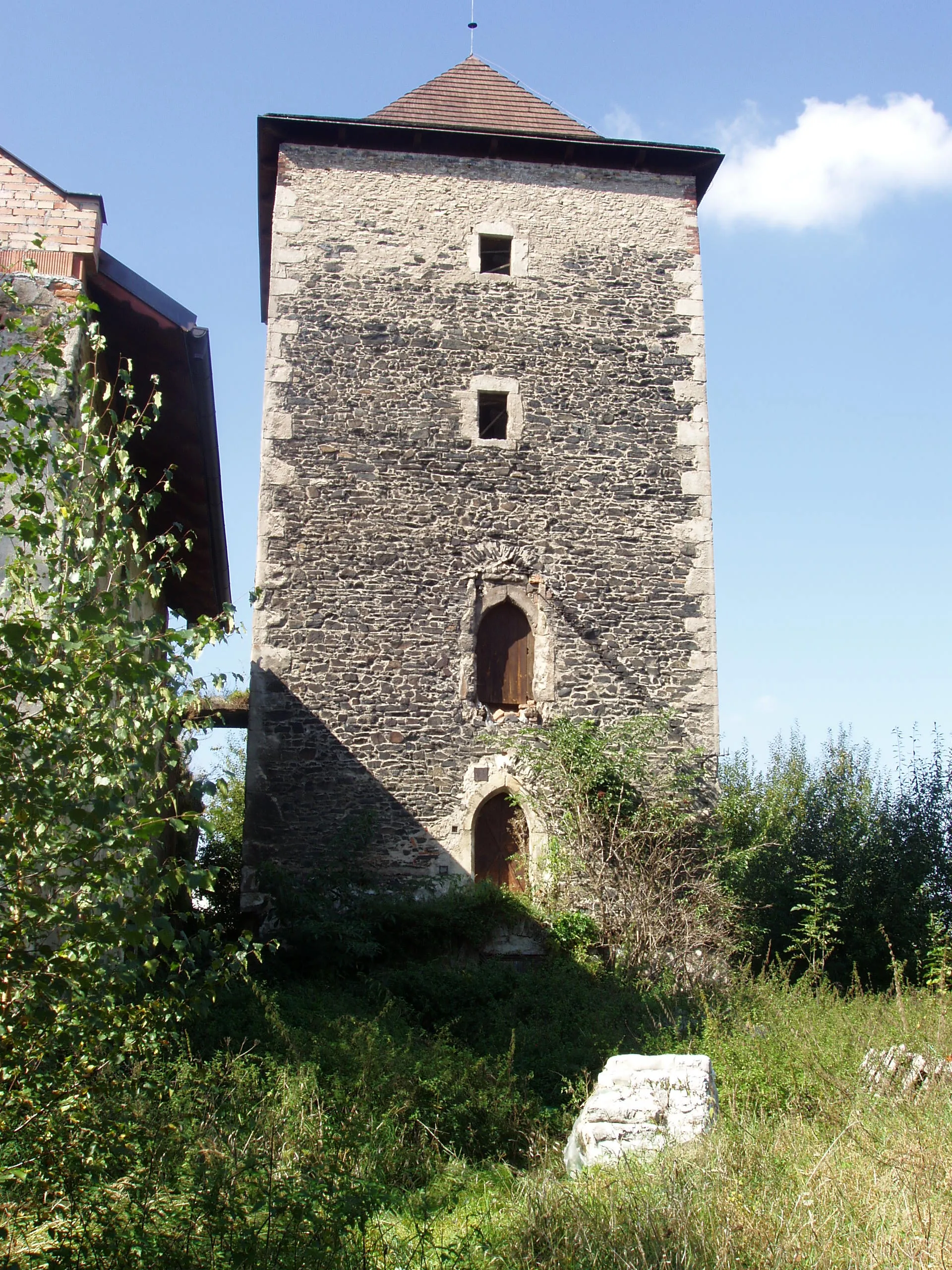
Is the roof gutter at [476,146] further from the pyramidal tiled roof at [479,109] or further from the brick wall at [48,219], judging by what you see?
the brick wall at [48,219]

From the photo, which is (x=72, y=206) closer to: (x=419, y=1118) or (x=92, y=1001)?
(x=92, y=1001)

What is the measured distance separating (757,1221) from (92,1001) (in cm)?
256

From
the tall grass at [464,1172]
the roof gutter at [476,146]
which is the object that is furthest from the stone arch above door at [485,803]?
the roof gutter at [476,146]

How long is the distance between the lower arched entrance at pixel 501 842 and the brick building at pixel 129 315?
13.3ft

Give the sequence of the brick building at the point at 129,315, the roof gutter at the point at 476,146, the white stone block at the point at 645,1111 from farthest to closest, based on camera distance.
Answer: the roof gutter at the point at 476,146 → the brick building at the point at 129,315 → the white stone block at the point at 645,1111

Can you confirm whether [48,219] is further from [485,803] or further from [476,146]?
[476,146]

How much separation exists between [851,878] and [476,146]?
33.3 feet

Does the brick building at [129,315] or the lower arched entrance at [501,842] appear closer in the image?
the brick building at [129,315]

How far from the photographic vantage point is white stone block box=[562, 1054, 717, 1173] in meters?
5.25

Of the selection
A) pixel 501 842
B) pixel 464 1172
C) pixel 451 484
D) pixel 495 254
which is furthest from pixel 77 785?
pixel 495 254

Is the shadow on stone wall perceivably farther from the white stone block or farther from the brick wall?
the white stone block

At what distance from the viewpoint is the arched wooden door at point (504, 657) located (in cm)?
1148

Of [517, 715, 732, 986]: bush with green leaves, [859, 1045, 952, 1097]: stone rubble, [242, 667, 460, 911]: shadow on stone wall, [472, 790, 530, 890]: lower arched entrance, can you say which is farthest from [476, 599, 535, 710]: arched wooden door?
[859, 1045, 952, 1097]: stone rubble

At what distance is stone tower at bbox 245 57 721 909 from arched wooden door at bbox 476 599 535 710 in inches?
0.9
